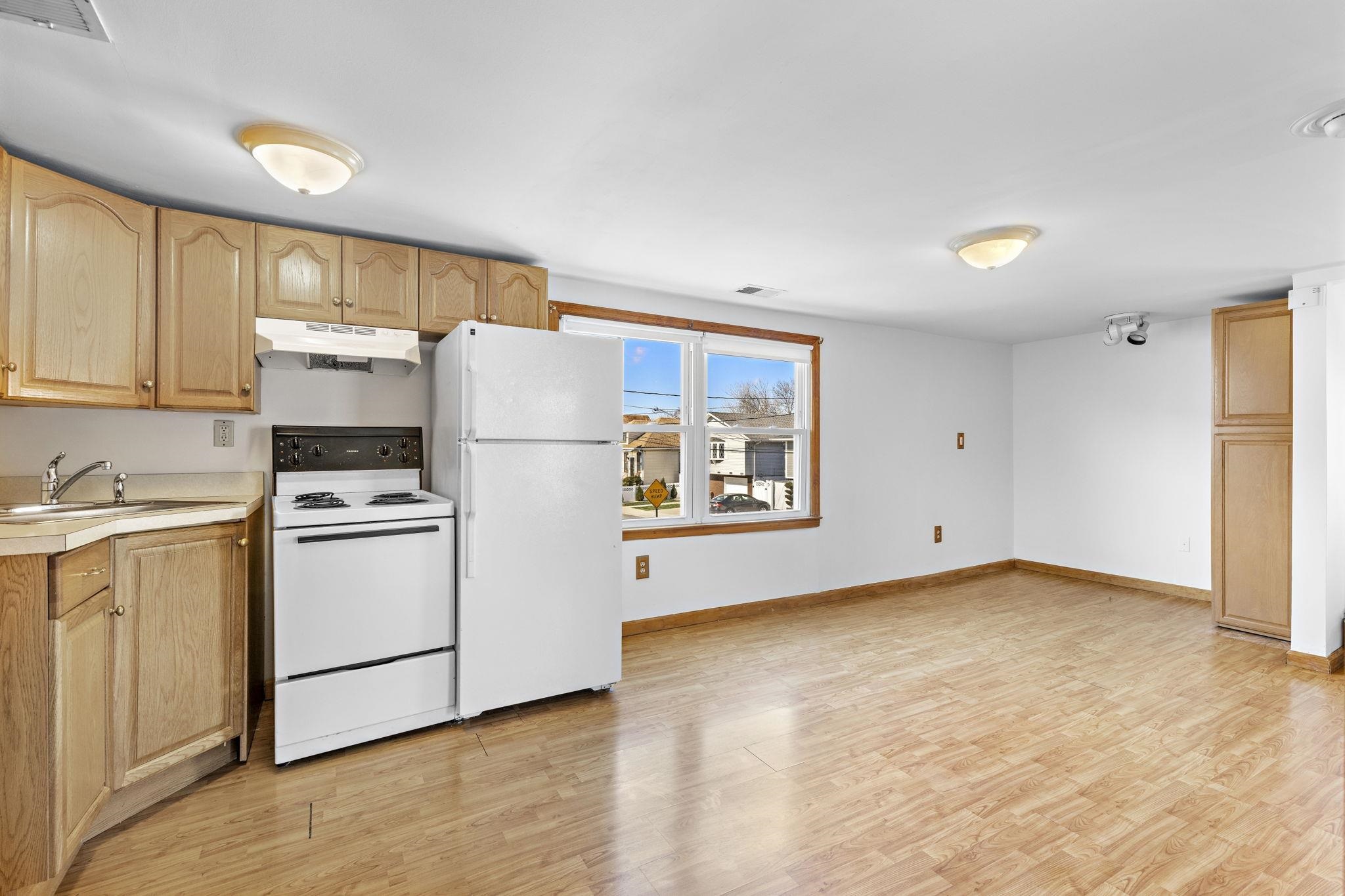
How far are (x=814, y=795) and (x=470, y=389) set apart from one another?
2061mm

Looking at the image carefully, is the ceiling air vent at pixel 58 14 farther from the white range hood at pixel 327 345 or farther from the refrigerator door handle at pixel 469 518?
the refrigerator door handle at pixel 469 518

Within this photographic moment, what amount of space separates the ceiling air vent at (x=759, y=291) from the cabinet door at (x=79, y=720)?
3.35 m

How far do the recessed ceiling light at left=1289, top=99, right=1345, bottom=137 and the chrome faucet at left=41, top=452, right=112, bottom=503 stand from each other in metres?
4.28

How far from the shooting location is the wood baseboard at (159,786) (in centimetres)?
191

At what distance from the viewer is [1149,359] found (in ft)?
16.4

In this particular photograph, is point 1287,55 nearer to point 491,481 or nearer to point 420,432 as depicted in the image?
point 491,481

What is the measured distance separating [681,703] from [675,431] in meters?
1.85

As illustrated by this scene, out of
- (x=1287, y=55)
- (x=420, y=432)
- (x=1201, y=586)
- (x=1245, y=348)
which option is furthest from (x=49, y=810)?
(x=1201, y=586)

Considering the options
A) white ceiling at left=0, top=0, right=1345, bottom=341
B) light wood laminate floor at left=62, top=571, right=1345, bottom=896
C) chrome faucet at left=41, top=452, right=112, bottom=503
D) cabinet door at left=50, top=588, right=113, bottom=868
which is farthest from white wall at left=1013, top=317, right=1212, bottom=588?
chrome faucet at left=41, top=452, right=112, bottom=503

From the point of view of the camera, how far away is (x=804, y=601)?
15.3 ft

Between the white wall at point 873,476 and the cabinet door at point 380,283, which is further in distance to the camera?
the white wall at point 873,476

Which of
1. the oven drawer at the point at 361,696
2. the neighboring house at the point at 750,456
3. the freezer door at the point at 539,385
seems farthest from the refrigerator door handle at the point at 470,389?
the neighboring house at the point at 750,456

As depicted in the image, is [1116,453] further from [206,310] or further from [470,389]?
[206,310]

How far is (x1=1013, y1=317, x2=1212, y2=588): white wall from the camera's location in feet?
15.7
